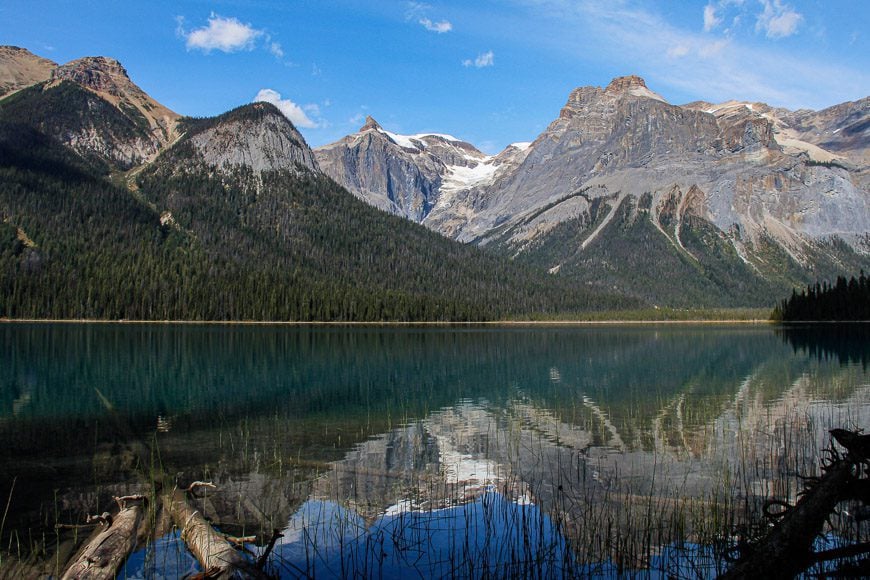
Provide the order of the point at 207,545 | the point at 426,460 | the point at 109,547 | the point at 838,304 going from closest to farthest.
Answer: the point at 207,545
the point at 109,547
the point at 426,460
the point at 838,304

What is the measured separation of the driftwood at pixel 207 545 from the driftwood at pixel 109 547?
3.06 feet

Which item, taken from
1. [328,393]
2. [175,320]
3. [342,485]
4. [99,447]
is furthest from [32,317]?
[342,485]

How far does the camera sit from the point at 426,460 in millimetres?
23078

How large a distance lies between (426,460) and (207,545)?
444 inches

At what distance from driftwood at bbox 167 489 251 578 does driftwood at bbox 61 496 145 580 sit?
93cm

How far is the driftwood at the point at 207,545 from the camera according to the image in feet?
36.2

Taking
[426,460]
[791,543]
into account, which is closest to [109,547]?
[426,460]

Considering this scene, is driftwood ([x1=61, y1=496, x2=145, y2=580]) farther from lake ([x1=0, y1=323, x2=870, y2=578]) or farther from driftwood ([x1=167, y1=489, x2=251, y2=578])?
driftwood ([x1=167, y1=489, x2=251, y2=578])

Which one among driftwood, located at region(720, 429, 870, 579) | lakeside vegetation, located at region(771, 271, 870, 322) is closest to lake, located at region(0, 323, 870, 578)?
driftwood, located at region(720, 429, 870, 579)

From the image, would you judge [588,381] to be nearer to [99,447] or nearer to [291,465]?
[291,465]

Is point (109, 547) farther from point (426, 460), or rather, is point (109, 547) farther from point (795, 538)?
point (795, 538)

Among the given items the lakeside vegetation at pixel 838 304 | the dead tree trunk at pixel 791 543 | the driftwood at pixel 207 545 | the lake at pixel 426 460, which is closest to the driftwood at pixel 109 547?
the lake at pixel 426 460

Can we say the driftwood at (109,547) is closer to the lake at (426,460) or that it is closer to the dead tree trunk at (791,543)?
the lake at (426,460)

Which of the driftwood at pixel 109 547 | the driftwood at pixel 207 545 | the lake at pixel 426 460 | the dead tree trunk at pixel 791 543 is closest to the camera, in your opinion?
the dead tree trunk at pixel 791 543
